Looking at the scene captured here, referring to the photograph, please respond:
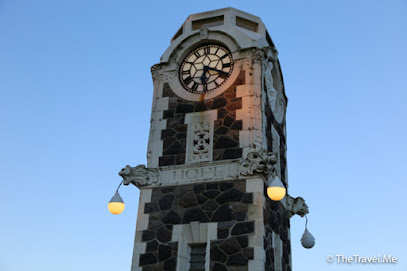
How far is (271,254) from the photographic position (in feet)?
38.7

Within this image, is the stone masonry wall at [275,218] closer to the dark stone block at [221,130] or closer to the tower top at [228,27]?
the dark stone block at [221,130]

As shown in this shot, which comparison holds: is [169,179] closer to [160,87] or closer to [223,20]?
[160,87]

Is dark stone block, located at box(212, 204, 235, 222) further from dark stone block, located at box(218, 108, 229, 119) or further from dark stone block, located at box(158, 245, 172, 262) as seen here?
dark stone block, located at box(218, 108, 229, 119)

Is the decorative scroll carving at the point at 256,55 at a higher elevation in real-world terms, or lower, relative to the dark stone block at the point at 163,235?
higher

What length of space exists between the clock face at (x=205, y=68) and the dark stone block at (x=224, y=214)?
3.50 metres

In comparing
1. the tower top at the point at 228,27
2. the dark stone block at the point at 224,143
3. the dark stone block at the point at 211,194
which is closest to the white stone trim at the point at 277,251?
the dark stone block at the point at 211,194

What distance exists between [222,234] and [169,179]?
2072mm

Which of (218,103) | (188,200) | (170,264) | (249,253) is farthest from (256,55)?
(170,264)

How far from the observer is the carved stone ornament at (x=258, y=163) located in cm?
1154

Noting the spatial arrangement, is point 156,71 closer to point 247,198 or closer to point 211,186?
point 211,186

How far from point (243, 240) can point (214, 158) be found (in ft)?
7.40

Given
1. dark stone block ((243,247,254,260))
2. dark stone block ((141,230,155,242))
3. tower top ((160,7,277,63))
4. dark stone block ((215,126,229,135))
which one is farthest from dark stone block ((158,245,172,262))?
tower top ((160,7,277,63))

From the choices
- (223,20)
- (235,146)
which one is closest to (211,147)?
(235,146)

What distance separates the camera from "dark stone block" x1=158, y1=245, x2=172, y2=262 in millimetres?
11562
